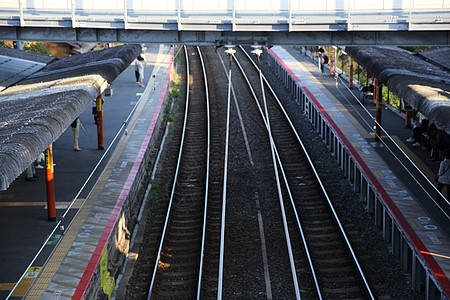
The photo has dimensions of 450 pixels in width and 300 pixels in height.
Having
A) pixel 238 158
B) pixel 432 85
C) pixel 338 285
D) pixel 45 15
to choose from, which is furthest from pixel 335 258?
pixel 45 15

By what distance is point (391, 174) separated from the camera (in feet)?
54.0

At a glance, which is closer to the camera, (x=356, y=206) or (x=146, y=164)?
(x=356, y=206)

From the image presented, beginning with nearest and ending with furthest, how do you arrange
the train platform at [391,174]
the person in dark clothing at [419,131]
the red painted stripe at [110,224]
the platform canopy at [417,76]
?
the red painted stripe at [110,224] < the train platform at [391,174] < the platform canopy at [417,76] < the person in dark clothing at [419,131]

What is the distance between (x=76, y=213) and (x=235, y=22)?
650 centimetres

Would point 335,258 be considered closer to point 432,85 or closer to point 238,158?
point 432,85

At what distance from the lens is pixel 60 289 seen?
35.0ft

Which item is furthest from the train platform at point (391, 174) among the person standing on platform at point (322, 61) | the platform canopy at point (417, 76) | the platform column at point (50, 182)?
the platform column at point (50, 182)

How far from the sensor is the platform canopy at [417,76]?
42.3 ft

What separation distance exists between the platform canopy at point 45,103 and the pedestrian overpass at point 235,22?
1348 millimetres

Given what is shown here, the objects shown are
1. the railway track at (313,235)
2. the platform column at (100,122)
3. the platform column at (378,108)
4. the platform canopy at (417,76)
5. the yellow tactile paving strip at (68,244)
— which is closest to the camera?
the yellow tactile paving strip at (68,244)

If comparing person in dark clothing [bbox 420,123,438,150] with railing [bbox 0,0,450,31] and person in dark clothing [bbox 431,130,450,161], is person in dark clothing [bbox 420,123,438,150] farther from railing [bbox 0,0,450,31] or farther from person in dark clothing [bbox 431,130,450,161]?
railing [bbox 0,0,450,31]

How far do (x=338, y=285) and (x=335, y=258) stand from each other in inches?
47.3

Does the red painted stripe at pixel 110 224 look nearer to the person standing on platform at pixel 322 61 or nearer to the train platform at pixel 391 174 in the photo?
the train platform at pixel 391 174

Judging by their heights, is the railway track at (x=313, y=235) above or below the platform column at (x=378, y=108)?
below
